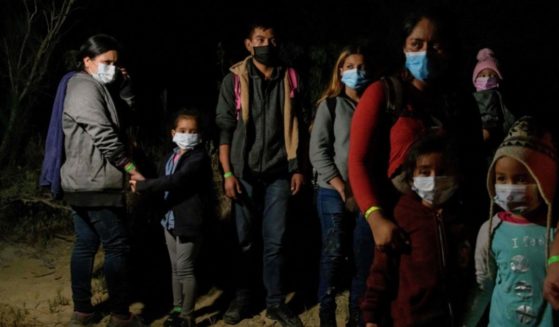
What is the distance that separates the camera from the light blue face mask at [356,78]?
4656 millimetres

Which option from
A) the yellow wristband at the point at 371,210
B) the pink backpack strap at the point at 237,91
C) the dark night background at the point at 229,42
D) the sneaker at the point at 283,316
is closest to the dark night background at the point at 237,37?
the dark night background at the point at 229,42

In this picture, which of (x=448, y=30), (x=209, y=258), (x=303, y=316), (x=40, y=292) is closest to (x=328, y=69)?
(x=209, y=258)

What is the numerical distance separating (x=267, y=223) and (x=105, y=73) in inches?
60.4

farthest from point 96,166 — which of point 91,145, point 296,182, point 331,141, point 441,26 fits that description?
point 441,26

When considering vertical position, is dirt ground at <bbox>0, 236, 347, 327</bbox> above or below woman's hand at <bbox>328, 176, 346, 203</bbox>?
below

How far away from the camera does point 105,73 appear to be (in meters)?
4.78

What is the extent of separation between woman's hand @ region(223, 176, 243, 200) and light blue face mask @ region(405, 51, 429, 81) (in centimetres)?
209

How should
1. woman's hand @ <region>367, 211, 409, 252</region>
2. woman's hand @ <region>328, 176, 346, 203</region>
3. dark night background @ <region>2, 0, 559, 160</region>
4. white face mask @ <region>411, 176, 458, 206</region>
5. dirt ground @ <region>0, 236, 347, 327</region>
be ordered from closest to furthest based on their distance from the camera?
woman's hand @ <region>367, 211, 409, 252</region> < white face mask @ <region>411, 176, 458, 206</region> < woman's hand @ <region>328, 176, 346, 203</region> < dirt ground @ <region>0, 236, 347, 327</region> < dark night background @ <region>2, 0, 559, 160</region>

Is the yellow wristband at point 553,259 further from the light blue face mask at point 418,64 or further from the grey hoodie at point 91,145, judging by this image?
the grey hoodie at point 91,145

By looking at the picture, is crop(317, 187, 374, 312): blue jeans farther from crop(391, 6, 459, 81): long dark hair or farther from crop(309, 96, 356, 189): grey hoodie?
crop(391, 6, 459, 81): long dark hair

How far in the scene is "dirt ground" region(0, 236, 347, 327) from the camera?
5.32m

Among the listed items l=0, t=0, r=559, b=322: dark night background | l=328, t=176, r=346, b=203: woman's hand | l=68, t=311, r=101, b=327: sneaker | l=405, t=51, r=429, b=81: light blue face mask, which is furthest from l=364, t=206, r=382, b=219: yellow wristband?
l=0, t=0, r=559, b=322: dark night background

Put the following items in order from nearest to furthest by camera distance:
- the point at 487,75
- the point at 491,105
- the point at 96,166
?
the point at 96,166 < the point at 491,105 < the point at 487,75

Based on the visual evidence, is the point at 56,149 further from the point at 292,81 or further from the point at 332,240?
the point at 332,240
